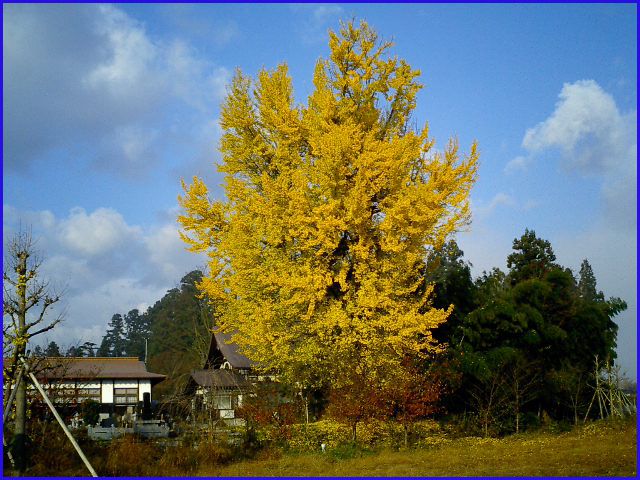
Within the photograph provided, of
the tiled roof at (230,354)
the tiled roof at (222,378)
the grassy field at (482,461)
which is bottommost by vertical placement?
the grassy field at (482,461)

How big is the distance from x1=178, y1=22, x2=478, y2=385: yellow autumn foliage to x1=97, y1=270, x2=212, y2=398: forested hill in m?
8.21

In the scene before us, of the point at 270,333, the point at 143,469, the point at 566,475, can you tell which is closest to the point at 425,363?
the point at 270,333

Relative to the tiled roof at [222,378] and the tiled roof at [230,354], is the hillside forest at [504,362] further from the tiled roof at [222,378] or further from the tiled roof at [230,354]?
the tiled roof at [230,354]

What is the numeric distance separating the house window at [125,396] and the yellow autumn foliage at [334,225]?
38.3ft

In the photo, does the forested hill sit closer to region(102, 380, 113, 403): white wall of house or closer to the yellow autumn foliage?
region(102, 380, 113, 403): white wall of house

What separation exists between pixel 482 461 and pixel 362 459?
8.55ft

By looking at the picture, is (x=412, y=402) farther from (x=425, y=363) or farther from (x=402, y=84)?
(x=402, y=84)

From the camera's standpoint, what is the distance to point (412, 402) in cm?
1531

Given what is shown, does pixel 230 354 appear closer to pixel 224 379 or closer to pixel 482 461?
pixel 224 379

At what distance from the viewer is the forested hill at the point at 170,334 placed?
36.7 metres

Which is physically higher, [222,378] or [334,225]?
[334,225]

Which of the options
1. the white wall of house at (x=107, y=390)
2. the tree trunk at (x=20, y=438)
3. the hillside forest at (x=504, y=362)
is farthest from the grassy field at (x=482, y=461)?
the white wall of house at (x=107, y=390)

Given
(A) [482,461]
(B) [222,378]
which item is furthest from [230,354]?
(A) [482,461]

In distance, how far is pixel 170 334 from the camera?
49.0m
